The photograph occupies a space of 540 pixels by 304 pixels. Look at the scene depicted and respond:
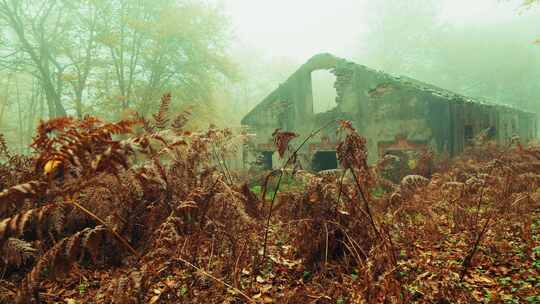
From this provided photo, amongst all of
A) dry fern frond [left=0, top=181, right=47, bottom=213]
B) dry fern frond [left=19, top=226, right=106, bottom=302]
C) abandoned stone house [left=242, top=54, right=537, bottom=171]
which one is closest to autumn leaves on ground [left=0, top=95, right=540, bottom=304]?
dry fern frond [left=19, top=226, right=106, bottom=302]

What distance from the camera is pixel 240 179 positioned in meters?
7.31

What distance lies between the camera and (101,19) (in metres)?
18.0

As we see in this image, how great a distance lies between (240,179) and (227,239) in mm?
4148

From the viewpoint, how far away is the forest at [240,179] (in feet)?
7.64

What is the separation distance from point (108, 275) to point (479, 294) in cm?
349

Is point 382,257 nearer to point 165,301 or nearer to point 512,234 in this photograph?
→ point 165,301

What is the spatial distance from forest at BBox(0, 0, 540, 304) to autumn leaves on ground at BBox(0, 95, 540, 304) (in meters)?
0.02

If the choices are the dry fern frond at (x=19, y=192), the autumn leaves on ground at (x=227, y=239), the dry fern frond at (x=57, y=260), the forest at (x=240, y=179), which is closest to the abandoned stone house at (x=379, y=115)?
the forest at (x=240, y=179)

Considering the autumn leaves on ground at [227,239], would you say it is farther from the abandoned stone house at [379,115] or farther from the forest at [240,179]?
the abandoned stone house at [379,115]

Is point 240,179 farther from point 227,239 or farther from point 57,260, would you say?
point 57,260

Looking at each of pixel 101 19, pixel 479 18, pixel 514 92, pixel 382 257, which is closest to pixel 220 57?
pixel 101 19

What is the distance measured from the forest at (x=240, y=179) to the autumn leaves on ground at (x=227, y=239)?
0.02 meters

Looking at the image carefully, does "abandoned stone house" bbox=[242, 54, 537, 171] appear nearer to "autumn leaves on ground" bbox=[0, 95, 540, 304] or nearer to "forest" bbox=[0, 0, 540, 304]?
"forest" bbox=[0, 0, 540, 304]

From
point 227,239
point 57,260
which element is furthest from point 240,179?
point 57,260
